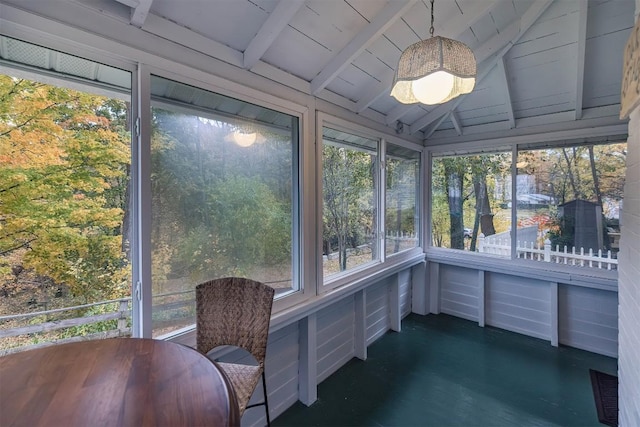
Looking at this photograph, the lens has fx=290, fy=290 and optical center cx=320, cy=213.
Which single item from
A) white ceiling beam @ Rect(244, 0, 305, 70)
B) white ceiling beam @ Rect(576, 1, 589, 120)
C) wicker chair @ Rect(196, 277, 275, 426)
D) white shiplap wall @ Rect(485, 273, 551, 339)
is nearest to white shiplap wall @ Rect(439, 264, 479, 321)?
white shiplap wall @ Rect(485, 273, 551, 339)

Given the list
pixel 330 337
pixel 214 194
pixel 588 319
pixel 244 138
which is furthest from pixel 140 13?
pixel 588 319

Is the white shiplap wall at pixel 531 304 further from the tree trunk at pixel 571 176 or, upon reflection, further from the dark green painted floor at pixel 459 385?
the tree trunk at pixel 571 176

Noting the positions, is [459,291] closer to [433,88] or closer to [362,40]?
[433,88]

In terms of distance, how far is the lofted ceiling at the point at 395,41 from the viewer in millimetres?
1405

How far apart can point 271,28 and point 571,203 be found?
Answer: 327 centimetres

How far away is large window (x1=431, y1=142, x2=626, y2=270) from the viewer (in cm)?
277

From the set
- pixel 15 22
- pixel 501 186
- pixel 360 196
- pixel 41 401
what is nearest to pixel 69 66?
pixel 15 22

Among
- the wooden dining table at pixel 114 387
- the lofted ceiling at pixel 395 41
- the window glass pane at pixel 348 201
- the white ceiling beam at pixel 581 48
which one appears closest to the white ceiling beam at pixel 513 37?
the lofted ceiling at pixel 395 41

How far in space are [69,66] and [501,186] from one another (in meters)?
3.85

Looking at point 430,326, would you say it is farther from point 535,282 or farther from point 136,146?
point 136,146

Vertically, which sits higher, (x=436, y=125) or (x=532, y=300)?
(x=436, y=125)

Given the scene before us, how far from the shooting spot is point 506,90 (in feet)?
9.07

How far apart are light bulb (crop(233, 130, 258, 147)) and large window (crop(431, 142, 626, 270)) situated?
275cm

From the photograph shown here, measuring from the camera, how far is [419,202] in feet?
12.6
